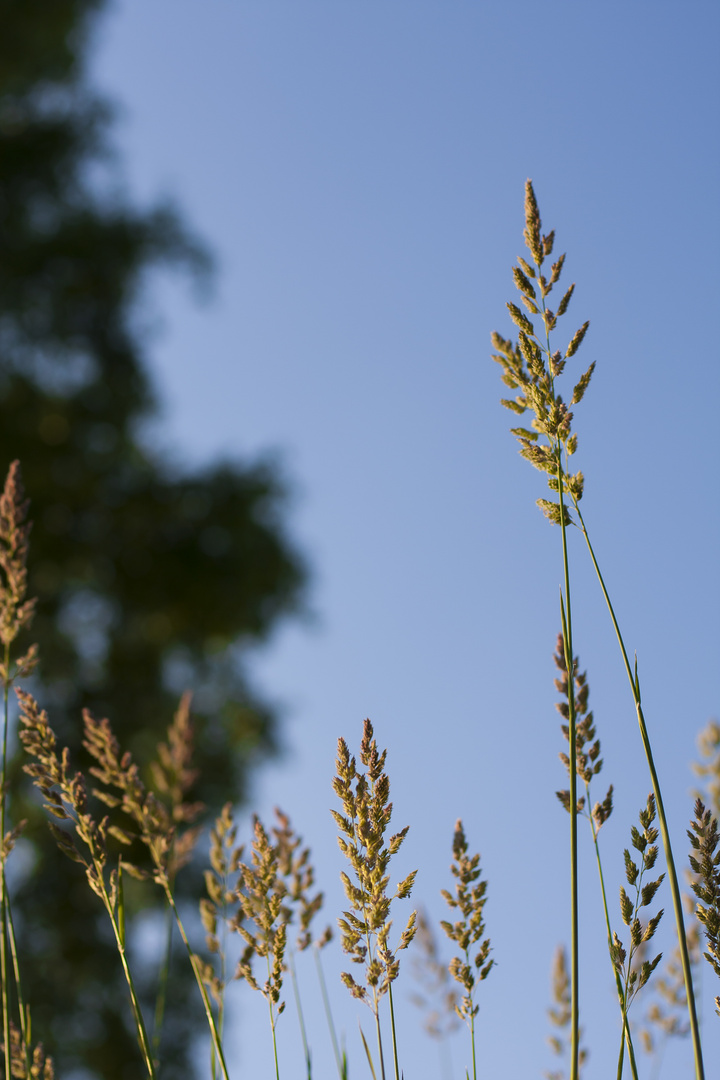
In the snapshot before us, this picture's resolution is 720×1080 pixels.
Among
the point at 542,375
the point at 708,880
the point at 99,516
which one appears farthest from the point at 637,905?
the point at 99,516

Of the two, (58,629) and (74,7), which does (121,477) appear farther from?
(74,7)

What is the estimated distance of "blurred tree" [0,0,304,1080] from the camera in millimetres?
7055

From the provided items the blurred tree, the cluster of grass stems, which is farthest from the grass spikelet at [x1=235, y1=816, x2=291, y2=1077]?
the blurred tree

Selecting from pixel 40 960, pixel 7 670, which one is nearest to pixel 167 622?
pixel 40 960

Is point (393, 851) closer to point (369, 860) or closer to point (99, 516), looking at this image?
point (369, 860)

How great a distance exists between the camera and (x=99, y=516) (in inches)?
342

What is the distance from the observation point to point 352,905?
2.96 feet

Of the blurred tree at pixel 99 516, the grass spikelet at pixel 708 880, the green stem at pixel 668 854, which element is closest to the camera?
the green stem at pixel 668 854

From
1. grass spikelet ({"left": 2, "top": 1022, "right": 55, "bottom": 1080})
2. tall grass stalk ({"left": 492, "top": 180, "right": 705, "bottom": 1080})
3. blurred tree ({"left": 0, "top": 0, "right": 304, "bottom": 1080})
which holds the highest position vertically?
blurred tree ({"left": 0, "top": 0, "right": 304, "bottom": 1080})

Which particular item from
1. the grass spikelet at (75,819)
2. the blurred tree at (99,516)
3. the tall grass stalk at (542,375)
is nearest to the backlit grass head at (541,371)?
the tall grass stalk at (542,375)

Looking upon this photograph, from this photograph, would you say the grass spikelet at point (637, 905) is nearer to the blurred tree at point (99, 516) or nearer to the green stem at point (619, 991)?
the green stem at point (619, 991)

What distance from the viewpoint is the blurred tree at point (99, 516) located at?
23.1 ft

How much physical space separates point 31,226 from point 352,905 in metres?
10.5

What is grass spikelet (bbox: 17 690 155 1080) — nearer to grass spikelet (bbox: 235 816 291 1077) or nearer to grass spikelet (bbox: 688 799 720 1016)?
grass spikelet (bbox: 235 816 291 1077)
